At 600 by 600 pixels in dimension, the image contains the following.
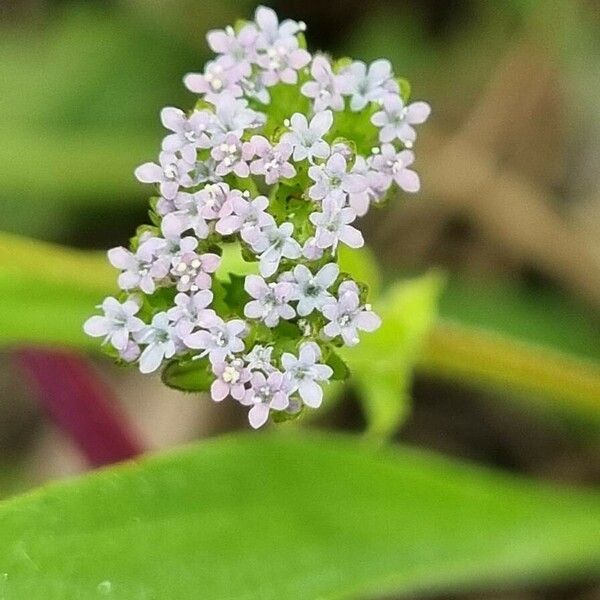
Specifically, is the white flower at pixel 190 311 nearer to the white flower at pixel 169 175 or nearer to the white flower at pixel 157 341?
the white flower at pixel 157 341

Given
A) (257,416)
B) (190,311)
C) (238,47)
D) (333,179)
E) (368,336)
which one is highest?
(238,47)


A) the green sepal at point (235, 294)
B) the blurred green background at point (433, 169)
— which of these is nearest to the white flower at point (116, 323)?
the green sepal at point (235, 294)

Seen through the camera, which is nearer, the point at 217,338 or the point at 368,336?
the point at 217,338

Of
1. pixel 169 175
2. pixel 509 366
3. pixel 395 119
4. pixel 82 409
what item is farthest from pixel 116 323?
pixel 509 366

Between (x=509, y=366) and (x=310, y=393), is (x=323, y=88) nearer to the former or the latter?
(x=310, y=393)

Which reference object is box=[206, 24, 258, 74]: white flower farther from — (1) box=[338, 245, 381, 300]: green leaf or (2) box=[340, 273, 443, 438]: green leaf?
(2) box=[340, 273, 443, 438]: green leaf

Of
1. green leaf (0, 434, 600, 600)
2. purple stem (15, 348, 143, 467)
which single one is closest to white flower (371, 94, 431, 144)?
green leaf (0, 434, 600, 600)

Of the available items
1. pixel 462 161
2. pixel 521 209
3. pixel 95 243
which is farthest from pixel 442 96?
pixel 95 243
